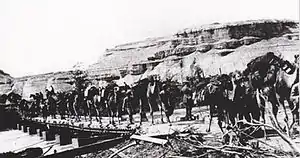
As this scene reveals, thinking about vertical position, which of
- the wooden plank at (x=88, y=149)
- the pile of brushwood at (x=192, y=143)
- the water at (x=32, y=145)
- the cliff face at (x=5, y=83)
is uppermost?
the pile of brushwood at (x=192, y=143)

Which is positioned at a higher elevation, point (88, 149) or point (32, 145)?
point (88, 149)

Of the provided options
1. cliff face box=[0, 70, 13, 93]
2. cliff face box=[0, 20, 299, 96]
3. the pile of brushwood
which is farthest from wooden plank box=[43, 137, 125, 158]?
cliff face box=[0, 70, 13, 93]

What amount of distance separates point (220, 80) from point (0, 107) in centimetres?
1680

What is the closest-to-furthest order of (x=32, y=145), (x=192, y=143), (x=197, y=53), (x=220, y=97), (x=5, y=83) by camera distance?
(x=192, y=143) → (x=220, y=97) → (x=32, y=145) → (x=197, y=53) → (x=5, y=83)

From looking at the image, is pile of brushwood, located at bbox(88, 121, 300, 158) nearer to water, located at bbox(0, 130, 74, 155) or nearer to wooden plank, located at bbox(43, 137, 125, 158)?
wooden plank, located at bbox(43, 137, 125, 158)

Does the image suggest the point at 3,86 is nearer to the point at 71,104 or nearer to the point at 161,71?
the point at 161,71

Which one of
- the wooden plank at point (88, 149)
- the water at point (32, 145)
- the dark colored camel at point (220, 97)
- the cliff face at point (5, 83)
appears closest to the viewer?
the wooden plank at point (88, 149)

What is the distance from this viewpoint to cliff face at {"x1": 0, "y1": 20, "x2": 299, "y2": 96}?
33.6 metres

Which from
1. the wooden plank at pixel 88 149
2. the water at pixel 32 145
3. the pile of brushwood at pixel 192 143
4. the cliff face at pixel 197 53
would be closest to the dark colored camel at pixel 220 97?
the pile of brushwood at pixel 192 143

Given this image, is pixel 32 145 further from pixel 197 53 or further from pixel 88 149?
pixel 197 53

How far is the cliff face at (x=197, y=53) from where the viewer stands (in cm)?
3356

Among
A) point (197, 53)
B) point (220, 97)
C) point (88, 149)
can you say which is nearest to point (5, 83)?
point (197, 53)

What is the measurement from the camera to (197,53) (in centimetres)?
3938

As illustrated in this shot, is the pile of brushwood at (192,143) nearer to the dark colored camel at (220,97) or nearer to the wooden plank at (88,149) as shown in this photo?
the wooden plank at (88,149)
